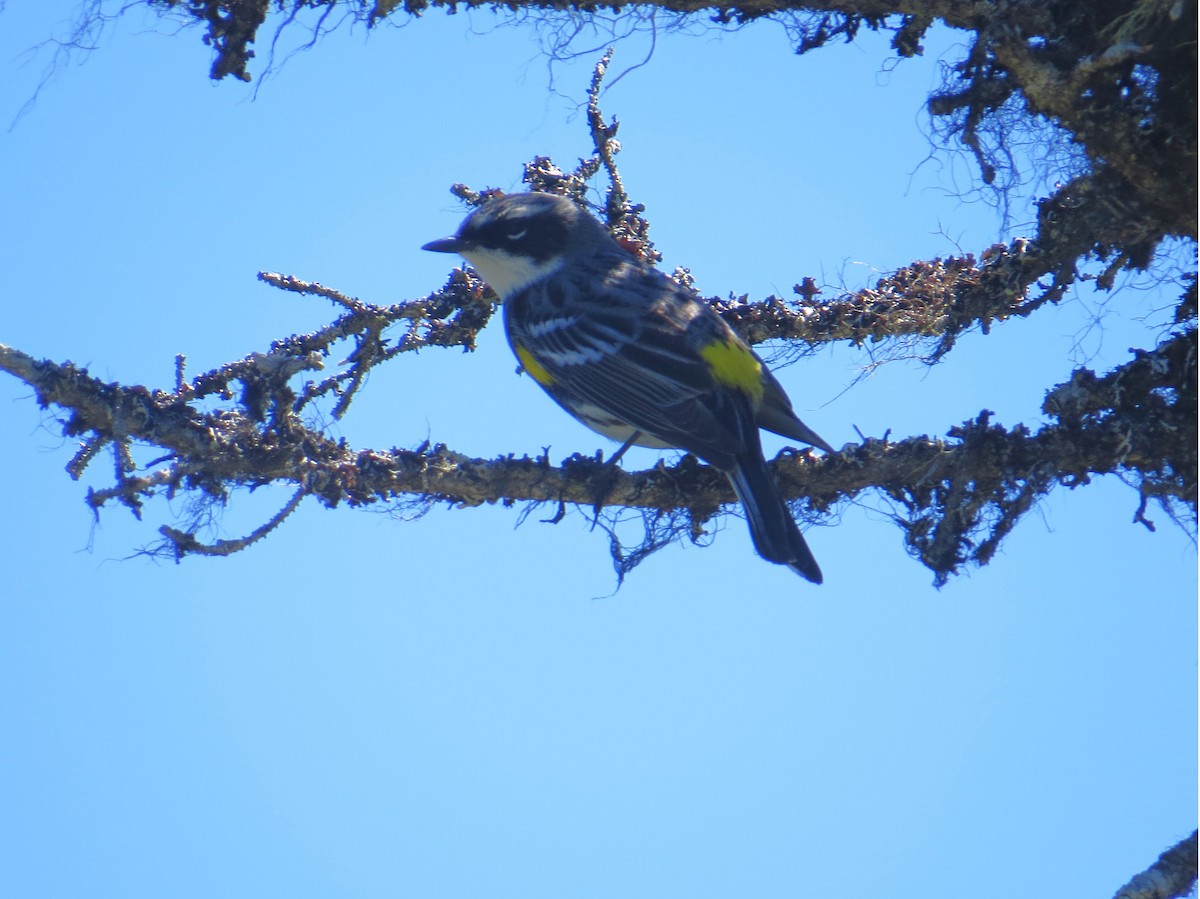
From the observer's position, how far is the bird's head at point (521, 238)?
664 centimetres

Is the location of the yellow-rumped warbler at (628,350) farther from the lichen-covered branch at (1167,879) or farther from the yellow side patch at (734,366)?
the lichen-covered branch at (1167,879)

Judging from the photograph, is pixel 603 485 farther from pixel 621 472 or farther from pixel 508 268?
pixel 508 268

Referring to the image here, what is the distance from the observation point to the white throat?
661 cm

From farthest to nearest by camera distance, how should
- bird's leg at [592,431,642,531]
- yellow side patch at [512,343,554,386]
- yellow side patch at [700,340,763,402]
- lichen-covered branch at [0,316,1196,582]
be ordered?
yellow side patch at [512,343,554,386], yellow side patch at [700,340,763,402], bird's leg at [592,431,642,531], lichen-covered branch at [0,316,1196,582]

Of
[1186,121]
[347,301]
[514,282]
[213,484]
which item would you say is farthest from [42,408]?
[1186,121]

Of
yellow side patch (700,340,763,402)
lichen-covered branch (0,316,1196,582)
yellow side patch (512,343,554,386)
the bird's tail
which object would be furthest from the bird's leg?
yellow side patch (512,343,554,386)

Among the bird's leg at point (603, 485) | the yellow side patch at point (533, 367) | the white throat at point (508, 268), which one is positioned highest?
the white throat at point (508, 268)

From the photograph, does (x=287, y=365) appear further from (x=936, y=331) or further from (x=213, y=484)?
(x=936, y=331)

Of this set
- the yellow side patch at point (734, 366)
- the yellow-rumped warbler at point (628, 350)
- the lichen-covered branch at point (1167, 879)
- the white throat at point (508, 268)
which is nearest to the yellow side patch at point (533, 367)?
the yellow-rumped warbler at point (628, 350)

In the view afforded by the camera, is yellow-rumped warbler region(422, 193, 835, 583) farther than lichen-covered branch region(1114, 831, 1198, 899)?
Yes

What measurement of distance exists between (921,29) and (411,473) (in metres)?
2.60

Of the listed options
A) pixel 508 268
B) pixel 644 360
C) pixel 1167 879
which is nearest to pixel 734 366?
pixel 644 360

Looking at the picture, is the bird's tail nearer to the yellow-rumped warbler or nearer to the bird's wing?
the yellow-rumped warbler

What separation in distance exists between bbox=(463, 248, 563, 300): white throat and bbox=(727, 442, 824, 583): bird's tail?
6.27 ft
